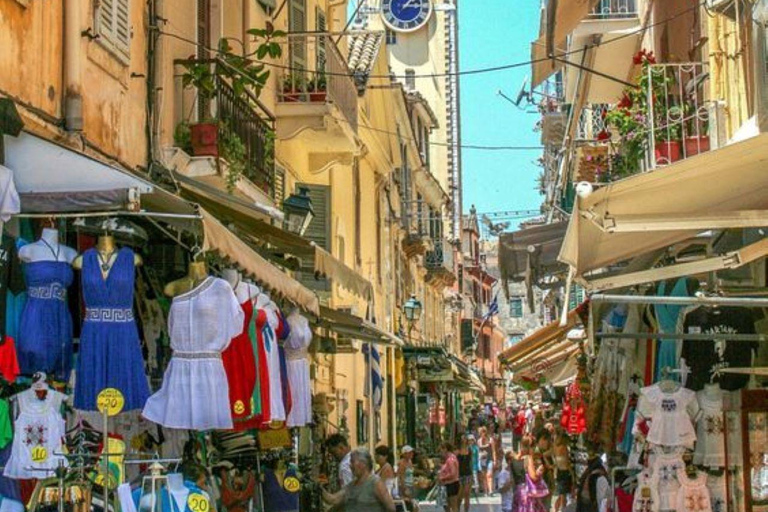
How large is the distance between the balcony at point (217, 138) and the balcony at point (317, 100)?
9.01 feet

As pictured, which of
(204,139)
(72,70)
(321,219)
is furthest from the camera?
(321,219)

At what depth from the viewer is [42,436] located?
881 centimetres

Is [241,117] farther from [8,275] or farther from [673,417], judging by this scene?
[8,275]

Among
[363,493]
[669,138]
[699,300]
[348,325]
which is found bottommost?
[363,493]

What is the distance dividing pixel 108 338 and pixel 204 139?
5.69 meters

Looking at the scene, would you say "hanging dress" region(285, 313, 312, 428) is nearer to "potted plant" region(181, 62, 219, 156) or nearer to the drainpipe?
"potted plant" region(181, 62, 219, 156)

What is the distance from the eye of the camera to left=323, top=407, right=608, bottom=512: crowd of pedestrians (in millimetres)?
12266

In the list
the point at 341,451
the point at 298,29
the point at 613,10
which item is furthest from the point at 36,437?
the point at 613,10

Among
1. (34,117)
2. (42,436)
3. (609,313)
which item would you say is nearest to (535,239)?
(609,313)

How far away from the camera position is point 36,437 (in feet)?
28.8

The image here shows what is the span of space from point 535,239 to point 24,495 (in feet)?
20.8

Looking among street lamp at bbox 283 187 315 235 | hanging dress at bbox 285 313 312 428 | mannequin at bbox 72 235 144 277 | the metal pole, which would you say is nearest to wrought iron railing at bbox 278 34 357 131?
street lamp at bbox 283 187 315 235

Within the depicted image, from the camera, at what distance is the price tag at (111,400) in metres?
8.68

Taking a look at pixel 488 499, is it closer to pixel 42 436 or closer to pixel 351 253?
pixel 351 253
